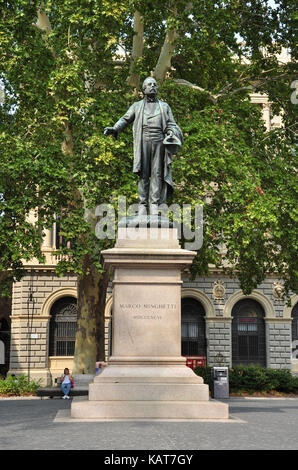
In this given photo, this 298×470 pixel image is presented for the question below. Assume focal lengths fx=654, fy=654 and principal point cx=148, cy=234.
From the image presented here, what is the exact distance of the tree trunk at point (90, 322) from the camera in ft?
71.1

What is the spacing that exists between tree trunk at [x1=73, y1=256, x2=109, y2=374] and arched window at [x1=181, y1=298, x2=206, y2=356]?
14.6 meters

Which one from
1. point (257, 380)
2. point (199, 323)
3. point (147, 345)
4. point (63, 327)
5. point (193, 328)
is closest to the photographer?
point (147, 345)

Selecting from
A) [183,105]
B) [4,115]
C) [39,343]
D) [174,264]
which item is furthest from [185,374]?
[39,343]

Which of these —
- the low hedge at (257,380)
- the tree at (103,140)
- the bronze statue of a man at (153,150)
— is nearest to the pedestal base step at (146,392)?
the bronze statue of a man at (153,150)

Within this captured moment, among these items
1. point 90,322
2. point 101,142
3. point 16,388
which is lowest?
point 16,388

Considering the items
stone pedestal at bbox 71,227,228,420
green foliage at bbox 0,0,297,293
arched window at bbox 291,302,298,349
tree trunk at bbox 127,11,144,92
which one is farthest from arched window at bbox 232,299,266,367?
stone pedestal at bbox 71,227,228,420

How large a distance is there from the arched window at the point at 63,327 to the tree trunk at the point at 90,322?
13.0 meters

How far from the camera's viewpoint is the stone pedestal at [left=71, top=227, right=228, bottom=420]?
10227mm

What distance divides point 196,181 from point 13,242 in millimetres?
5775

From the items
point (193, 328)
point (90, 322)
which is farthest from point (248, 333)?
point (90, 322)

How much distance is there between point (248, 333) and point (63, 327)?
1031 centimetres

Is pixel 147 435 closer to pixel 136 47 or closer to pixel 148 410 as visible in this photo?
pixel 148 410

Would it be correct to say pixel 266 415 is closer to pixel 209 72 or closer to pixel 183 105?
pixel 183 105

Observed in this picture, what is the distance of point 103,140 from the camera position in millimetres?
18969
